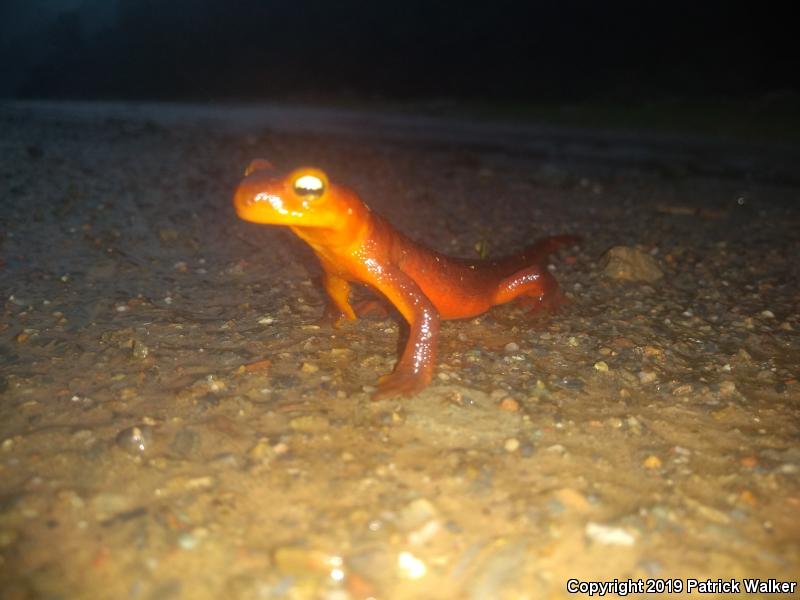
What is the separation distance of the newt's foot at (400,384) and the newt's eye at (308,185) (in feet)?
4.02

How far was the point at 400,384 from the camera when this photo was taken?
3.58 meters

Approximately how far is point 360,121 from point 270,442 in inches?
802

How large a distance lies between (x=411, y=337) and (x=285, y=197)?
1.20 metres

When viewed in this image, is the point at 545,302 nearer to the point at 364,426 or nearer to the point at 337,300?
the point at 337,300

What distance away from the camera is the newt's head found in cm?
336

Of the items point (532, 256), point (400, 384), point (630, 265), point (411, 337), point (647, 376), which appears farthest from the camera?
point (630, 265)

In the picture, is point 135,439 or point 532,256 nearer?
point 135,439

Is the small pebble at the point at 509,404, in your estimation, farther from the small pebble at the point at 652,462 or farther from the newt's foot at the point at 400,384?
the small pebble at the point at 652,462

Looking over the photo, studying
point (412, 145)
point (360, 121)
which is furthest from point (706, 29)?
point (412, 145)

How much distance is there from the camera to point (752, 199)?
8.95m

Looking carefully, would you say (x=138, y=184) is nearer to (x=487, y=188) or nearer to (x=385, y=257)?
(x=487, y=188)

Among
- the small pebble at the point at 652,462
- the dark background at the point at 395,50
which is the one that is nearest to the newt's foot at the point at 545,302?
the small pebble at the point at 652,462

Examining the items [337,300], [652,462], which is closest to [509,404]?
[652,462]

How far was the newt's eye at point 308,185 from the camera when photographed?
11.1 feet
